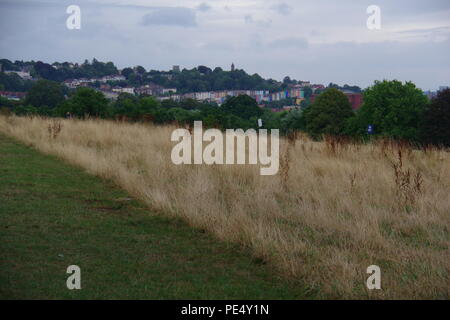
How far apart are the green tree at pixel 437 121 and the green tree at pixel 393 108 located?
3.65 m

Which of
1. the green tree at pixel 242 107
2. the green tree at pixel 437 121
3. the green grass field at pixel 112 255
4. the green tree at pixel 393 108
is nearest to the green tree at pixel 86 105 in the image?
the green tree at pixel 242 107

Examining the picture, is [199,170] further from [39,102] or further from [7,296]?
[39,102]

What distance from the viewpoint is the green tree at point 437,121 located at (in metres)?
37.9

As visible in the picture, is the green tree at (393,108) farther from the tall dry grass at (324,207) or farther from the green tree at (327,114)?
the tall dry grass at (324,207)

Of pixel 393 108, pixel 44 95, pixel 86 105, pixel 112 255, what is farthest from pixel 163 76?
pixel 112 255

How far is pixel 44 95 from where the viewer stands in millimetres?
31016

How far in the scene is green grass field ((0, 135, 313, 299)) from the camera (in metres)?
4.14

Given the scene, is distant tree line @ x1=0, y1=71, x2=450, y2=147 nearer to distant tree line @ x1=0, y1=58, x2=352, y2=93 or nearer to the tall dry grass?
distant tree line @ x1=0, y1=58, x2=352, y2=93

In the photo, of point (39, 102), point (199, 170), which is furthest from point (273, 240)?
point (39, 102)

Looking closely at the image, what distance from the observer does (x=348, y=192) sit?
24.6 ft

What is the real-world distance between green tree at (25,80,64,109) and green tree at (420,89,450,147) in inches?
1012

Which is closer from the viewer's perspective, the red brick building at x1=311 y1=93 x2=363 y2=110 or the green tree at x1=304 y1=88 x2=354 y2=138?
the green tree at x1=304 y1=88 x2=354 y2=138

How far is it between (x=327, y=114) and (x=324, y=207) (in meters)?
45.8

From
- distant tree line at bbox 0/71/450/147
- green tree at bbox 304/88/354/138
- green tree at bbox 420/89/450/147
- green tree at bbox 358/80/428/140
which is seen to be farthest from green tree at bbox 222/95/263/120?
green tree at bbox 304/88/354/138
